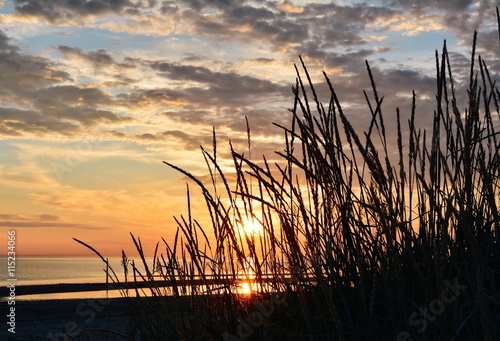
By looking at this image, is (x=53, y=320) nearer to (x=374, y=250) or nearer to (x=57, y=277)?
(x=374, y=250)

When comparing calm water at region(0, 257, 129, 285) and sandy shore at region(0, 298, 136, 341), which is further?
calm water at region(0, 257, 129, 285)

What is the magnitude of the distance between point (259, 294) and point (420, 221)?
2.20 feet

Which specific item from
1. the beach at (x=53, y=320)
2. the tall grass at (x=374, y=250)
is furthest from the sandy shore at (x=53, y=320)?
the tall grass at (x=374, y=250)

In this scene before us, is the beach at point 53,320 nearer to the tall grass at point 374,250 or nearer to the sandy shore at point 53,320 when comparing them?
the sandy shore at point 53,320

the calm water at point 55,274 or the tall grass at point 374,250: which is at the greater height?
the calm water at point 55,274

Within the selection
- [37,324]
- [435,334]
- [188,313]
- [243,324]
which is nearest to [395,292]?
[435,334]

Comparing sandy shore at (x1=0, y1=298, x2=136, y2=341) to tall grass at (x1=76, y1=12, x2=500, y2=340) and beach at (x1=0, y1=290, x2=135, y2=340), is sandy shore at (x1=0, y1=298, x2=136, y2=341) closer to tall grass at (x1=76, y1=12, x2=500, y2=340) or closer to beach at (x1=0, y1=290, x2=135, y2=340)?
beach at (x1=0, y1=290, x2=135, y2=340)

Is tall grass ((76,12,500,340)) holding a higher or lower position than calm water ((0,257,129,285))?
lower

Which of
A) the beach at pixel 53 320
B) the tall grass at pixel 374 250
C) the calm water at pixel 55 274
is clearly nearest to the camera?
the tall grass at pixel 374 250

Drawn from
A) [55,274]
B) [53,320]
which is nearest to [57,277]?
[55,274]

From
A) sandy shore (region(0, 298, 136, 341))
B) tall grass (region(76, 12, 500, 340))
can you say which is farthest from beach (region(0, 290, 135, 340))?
tall grass (region(76, 12, 500, 340))

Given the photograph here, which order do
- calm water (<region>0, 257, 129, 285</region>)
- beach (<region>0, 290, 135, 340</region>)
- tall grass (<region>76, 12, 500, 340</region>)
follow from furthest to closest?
calm water (<region>0, 257, 129, 285</region>) < beach (<region>0, 290, 135, 340</region>) < tall grass (<region>76, 12, 500, 340</region>)

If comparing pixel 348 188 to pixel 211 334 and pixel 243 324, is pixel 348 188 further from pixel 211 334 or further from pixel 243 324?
pixel 211 334

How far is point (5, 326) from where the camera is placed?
10398 mm
